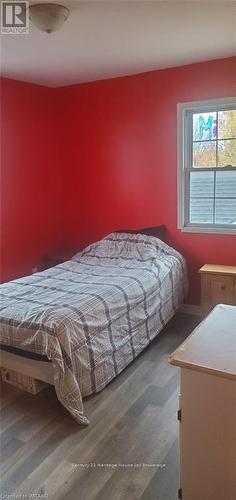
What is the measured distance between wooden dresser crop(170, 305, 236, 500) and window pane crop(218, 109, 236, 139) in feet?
8.22

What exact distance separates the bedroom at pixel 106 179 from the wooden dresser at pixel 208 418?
0.08 m

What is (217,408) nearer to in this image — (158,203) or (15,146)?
(158,203)

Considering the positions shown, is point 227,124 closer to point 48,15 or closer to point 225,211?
point 225,211

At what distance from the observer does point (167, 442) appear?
1974 millimetres

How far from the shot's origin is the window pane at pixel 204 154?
3543mm

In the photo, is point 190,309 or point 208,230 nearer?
point 208,230

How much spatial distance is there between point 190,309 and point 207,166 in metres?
1.44

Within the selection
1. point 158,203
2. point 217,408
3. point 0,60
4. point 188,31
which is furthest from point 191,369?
point 0,60

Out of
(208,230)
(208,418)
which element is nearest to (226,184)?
(208,230)

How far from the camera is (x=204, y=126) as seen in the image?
3543mm

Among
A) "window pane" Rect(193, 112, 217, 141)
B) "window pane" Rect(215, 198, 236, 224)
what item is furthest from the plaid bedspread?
"window pane" Rect(193, 112, 217, 141)

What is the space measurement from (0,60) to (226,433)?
3199mm

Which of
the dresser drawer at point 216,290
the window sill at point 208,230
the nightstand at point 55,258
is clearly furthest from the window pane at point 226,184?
the nightstand at point 55,258

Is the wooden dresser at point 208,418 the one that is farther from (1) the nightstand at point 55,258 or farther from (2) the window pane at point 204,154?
(1) the nightstand at point 55,258
